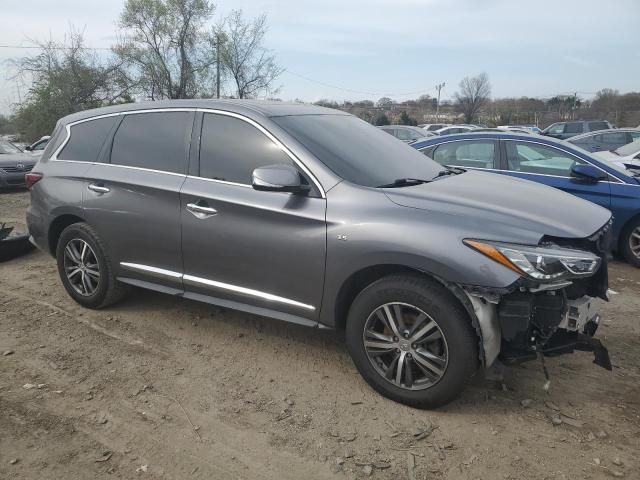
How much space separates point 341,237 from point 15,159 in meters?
11.8

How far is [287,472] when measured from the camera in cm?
252

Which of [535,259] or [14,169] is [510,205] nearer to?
[535,259]

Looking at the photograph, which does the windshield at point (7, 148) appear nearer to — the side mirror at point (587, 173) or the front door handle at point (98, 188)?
the front door handle at point (98, 188)

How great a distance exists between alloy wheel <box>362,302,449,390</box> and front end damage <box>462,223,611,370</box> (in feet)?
0.85

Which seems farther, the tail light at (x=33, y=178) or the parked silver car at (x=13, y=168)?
the parked silver car at (x=13, y=168)

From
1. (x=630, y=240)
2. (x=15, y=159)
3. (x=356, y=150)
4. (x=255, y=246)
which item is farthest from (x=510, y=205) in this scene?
(x=15, y=159)

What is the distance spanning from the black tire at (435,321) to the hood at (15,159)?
1171 cm

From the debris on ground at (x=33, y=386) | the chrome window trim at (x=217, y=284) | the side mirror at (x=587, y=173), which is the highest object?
the side mirror at (x=587, y=173)

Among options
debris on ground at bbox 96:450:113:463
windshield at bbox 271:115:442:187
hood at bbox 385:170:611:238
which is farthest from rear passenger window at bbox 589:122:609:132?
debris on ground at bbox 96:450:113:463

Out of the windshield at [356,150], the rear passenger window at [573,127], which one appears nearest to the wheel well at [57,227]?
the windshield at [356,150]

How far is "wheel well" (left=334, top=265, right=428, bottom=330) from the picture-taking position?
2982 millimetres

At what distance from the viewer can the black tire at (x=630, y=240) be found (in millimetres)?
6008

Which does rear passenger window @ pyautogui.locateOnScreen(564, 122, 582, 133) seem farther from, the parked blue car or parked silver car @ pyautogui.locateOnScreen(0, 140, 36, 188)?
parked silver car @ pyautogui.locateOnScreen(0, 140, 36, 188)

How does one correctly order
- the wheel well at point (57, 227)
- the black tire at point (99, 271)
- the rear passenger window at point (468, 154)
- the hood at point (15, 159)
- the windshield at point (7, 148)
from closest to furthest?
the black tire at point (99, 271)
the wheel well at point (57, 227)
the rear passenger window at point (468, 154)
the hood at point (15, 159)
the windshield at point (7, 148)
